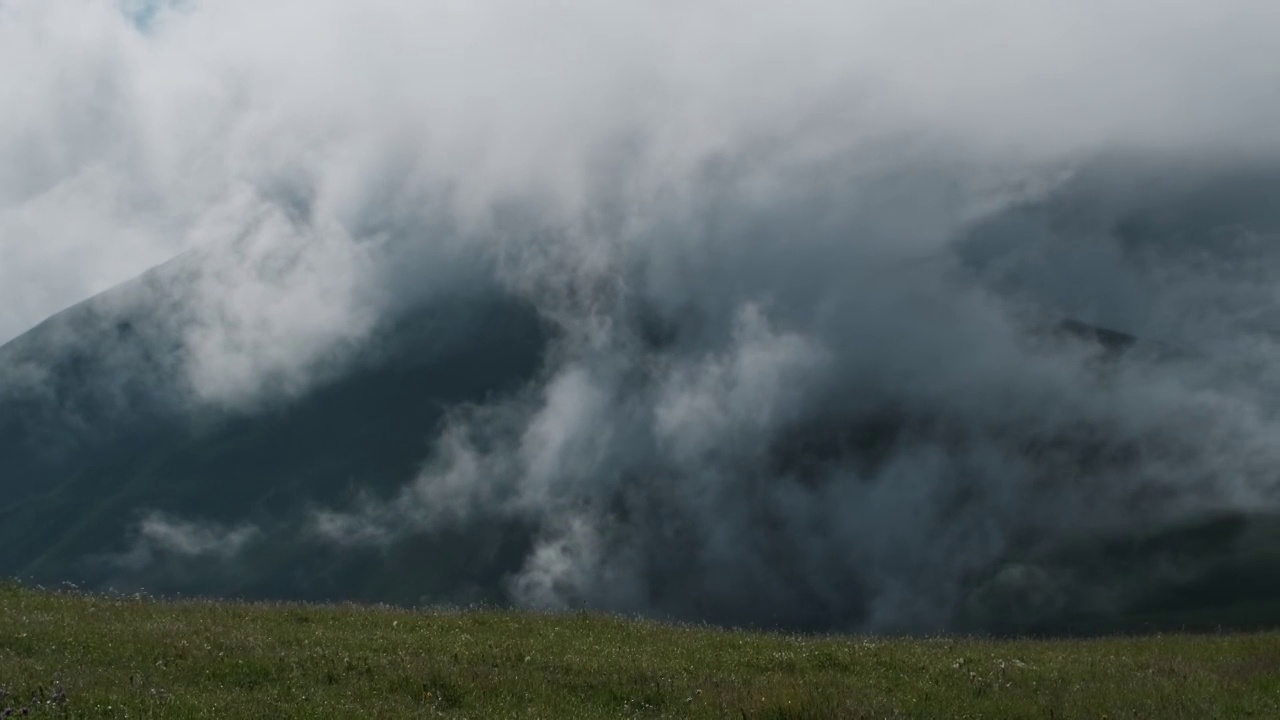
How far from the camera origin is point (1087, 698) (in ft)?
47.9

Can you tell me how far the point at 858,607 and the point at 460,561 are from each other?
88.2 feet

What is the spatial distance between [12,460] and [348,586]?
88.2 feet

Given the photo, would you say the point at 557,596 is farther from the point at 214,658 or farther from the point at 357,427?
the point at 214,658

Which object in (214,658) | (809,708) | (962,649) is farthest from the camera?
(962,649)

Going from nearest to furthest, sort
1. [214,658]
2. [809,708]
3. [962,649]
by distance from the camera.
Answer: [809,708]
[214,658]
[962,649]

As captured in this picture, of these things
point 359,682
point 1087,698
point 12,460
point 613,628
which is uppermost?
point 12,460

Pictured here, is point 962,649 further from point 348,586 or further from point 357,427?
point 357,427

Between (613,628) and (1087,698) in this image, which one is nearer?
(1087,698)

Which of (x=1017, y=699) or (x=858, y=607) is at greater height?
(x=858, y=607)

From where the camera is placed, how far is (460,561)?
83.1 m

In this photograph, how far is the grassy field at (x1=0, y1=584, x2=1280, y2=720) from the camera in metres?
13.3

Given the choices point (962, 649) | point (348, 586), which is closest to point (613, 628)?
point (962, 649)

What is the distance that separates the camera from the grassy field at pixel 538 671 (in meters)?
13.3

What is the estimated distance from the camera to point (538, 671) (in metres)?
15.5
